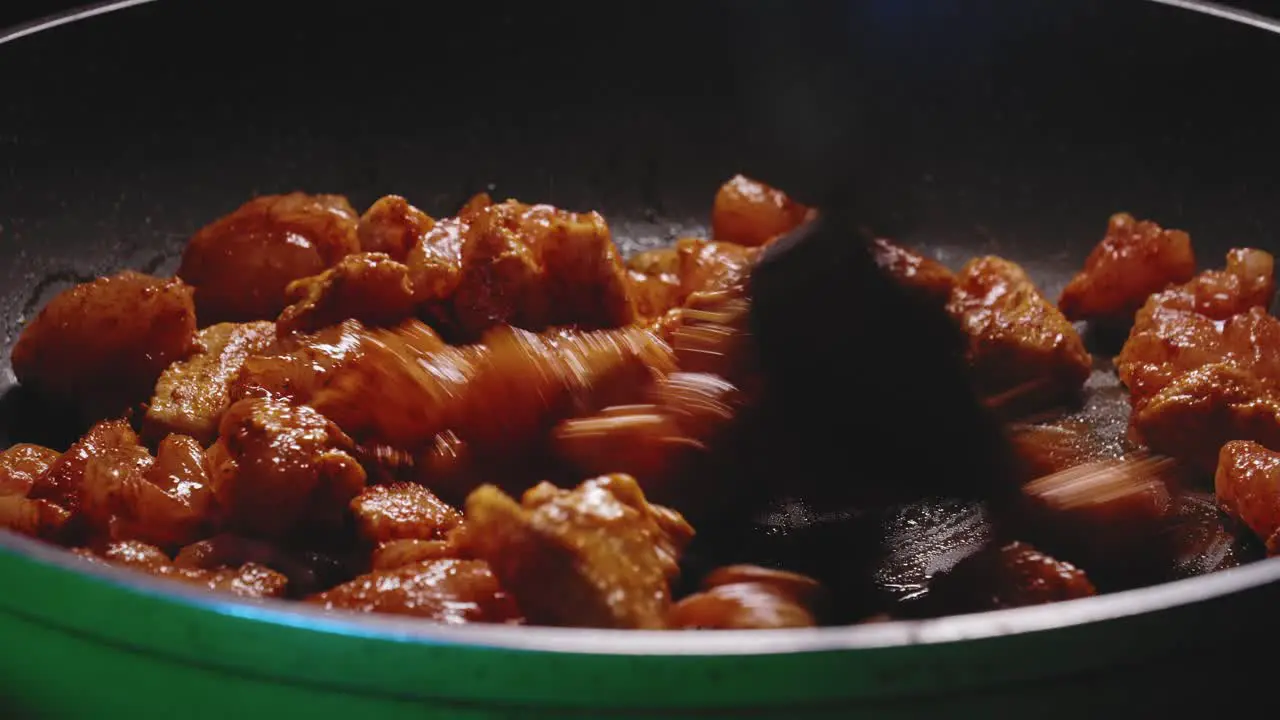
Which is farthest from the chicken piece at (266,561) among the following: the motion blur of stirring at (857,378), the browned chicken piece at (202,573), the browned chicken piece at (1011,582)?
the browned chicken piece at (1011,582)

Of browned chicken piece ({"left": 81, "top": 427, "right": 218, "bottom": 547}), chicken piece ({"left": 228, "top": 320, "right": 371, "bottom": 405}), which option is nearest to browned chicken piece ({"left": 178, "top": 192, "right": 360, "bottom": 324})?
chicken piece ({"left": 228, "top": 320, "right": 371, "bottom": 405})

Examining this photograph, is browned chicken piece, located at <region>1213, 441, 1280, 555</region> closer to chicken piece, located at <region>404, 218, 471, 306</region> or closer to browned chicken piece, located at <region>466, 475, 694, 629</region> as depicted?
browned chicken piece, located at <region>466, 475, 694, 629</region>

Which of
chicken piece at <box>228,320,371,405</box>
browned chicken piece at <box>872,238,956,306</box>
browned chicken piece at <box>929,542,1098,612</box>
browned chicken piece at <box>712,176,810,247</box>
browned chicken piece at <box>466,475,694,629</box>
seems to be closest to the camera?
browned chicken piece at <box>466,475,694,629</box>

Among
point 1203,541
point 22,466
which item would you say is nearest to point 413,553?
point 22,466

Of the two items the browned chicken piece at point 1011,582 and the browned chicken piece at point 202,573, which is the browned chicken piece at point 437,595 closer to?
the browned chicken piece at point 202,573

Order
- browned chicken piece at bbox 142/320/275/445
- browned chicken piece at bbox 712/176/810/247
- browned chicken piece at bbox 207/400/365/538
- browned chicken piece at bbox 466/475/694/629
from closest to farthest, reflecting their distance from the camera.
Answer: browned chicken piece at bbox 466/475/694/629, browned chicken piece at bbox 207/400/365/538, browned chicken piece at bbox 142/320/275/445, browned chicken piece at bbox 712/176/810/247

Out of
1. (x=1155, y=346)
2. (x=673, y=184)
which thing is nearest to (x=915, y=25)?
(x=673, y=184)
